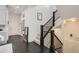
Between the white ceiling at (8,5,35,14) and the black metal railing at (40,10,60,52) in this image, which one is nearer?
the white ceiling at (8,5,35,14)

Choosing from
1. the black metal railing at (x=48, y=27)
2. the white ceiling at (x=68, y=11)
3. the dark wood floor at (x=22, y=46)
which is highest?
the white ceiling at (x=68, y=11)

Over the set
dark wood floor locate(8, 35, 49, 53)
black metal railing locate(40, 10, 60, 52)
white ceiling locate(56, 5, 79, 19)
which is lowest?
dark wood floor locate(8, 35, 49, 53)

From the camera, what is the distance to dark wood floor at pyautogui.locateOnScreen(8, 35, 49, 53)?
1.67 m

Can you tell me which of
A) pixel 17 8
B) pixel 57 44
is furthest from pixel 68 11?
pixel 17 8

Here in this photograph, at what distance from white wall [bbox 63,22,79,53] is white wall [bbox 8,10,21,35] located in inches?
31.4

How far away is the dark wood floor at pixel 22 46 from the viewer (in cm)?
167

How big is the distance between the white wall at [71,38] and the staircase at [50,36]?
12 cm

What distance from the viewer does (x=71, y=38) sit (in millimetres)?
1929

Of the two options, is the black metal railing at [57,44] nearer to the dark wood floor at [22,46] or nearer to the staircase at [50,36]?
the staircase at [50,36]

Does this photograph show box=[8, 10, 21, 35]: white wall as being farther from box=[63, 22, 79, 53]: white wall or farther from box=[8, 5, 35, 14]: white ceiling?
box=[63, 22, 79, 53]: white wall

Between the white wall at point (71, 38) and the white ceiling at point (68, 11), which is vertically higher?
the white ceiling at point (68, 11)

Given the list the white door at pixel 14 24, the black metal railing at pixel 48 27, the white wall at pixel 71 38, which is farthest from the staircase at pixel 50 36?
the white door at pixel 14 24

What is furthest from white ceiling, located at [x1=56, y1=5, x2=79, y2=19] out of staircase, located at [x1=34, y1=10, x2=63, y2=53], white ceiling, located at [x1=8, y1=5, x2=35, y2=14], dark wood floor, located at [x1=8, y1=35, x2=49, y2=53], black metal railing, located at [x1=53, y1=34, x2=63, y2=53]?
dark wood floor, located at [x1=8, y1=35, x2=49, y2=53]
